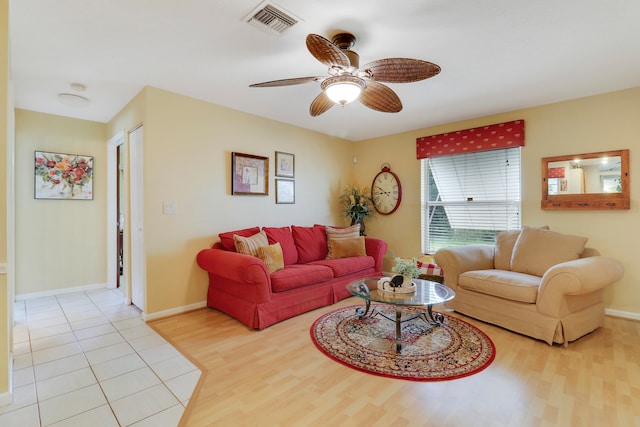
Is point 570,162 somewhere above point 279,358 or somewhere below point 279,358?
above

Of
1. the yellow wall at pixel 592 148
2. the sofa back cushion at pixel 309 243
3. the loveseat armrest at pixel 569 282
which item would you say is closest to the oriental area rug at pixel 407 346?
the loveseat armrest at pixel 569 282

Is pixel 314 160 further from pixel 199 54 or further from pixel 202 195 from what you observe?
pixel 199 54

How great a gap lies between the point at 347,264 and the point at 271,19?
266 centimetres

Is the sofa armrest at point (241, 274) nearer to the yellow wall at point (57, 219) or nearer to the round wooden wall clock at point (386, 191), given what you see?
the yellow wall at point (57, 219)

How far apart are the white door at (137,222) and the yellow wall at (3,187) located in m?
1.34

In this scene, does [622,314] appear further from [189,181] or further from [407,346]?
[189,181]

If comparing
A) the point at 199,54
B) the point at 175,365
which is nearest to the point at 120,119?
the point at 199,54

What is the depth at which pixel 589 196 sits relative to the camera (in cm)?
320

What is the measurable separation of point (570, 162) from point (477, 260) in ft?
5.00

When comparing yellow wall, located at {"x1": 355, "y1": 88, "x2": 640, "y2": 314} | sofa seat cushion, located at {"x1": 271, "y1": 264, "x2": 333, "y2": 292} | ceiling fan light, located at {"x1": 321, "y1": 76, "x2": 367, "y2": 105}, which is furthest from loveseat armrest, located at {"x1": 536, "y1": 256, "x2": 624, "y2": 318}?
ceiling fan light, located at {"x1": 321, "y1": 76, "x2": 367, "y2": 105}

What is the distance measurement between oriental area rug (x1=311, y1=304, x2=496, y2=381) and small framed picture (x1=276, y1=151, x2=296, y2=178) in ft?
6.86

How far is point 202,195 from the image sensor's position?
11.2 feet

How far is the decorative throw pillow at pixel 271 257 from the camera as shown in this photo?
3.07m

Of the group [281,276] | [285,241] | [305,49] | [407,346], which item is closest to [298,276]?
[281,276]
